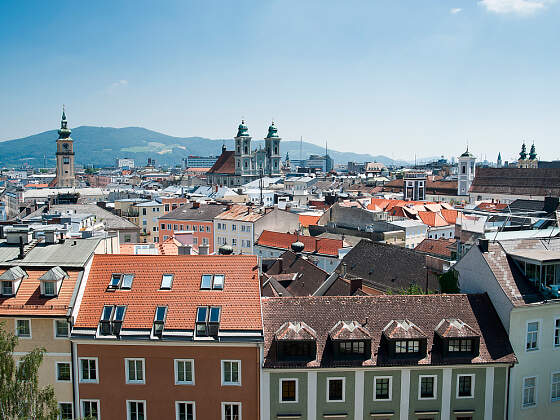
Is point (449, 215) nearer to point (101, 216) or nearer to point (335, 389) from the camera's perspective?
point (101, 216)

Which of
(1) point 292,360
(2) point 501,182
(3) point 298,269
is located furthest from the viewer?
(2) point 501,182

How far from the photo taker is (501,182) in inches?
5246

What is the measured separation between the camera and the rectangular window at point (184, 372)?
2377 centimetres

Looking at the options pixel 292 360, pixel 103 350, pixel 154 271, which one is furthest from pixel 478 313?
pixel 103 350

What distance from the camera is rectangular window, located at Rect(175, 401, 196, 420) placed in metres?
23.8

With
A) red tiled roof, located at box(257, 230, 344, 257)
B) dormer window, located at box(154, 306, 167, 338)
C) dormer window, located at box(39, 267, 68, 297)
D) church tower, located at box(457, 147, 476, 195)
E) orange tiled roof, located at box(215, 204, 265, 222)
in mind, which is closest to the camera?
dormer window, located at box(154, 306, 167, 338)

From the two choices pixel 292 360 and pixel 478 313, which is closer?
pixel 292 360

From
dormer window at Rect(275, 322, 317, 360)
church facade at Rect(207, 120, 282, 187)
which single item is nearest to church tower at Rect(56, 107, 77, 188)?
church facade at Rect(207, 120, 282, 187)

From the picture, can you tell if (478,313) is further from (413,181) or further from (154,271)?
(413,181)

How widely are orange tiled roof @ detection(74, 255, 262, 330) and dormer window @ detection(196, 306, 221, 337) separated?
0.78 ft

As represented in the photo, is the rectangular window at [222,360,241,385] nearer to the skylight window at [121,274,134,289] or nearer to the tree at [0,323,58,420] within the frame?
the skylight window at [121,274,134,289]

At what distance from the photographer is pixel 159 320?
24.2 meters

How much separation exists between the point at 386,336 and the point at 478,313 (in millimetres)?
5093

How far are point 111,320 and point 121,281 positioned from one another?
237cm
